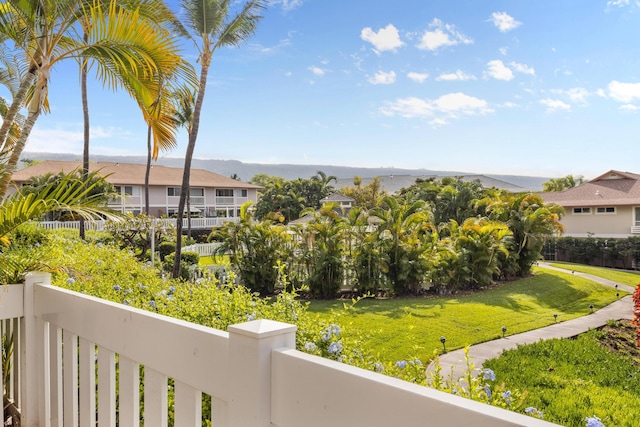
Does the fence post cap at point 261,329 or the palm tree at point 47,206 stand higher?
the palm tree at point 47,206

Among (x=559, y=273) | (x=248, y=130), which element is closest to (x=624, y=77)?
(x=248, y=130)

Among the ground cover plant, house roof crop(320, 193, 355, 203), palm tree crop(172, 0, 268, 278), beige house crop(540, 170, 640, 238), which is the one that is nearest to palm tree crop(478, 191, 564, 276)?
the ground cover plant

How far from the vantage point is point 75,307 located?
6.75 feet

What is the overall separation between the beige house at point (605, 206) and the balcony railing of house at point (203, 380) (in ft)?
84.8

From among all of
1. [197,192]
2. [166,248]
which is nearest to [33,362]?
[166,248]

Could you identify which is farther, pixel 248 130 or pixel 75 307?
pixel 248 130

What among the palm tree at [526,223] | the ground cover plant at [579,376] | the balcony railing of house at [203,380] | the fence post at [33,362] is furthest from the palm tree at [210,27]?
the balcony railing of house at [203,380]

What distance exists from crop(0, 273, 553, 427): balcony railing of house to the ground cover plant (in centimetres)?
328

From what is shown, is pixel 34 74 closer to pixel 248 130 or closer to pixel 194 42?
pixel 194 42

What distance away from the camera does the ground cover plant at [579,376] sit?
13.6 feet

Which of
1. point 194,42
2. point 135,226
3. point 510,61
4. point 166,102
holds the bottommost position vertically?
point 135,226

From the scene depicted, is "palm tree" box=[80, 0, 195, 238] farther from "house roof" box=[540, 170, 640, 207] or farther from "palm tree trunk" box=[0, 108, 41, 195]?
"house roof" box=[540, 170, 640, 207]

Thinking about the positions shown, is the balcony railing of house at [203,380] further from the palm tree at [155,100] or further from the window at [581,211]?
the window at [581,211]

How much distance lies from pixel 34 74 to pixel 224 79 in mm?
38710
